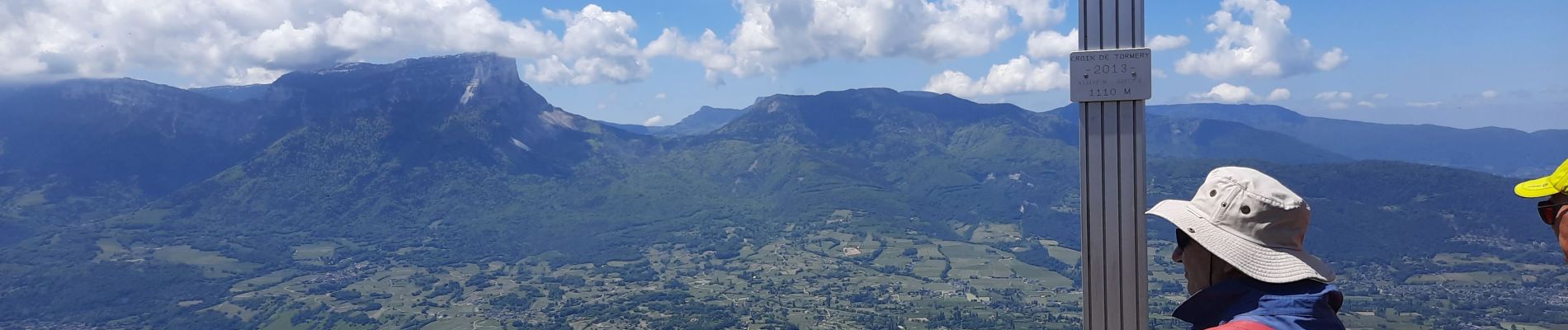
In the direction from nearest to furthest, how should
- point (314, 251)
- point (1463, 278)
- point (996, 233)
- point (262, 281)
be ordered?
point (1463, 278) → point (262, 281) → point (996, 233) → point (314, 251)

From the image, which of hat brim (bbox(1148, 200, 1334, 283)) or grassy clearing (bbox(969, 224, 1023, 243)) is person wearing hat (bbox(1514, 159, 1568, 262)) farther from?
grassy clearing (bbox(969, 224, 1023, 243))

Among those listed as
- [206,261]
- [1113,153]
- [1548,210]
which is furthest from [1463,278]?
[206,261]

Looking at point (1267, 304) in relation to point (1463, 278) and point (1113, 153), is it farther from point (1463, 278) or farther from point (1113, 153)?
point (1463, 278)

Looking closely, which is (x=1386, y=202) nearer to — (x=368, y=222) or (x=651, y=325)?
(x=651, y=325)

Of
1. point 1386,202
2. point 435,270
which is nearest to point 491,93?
point 435,270

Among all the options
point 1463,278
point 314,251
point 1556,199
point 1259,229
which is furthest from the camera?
point 314,251
